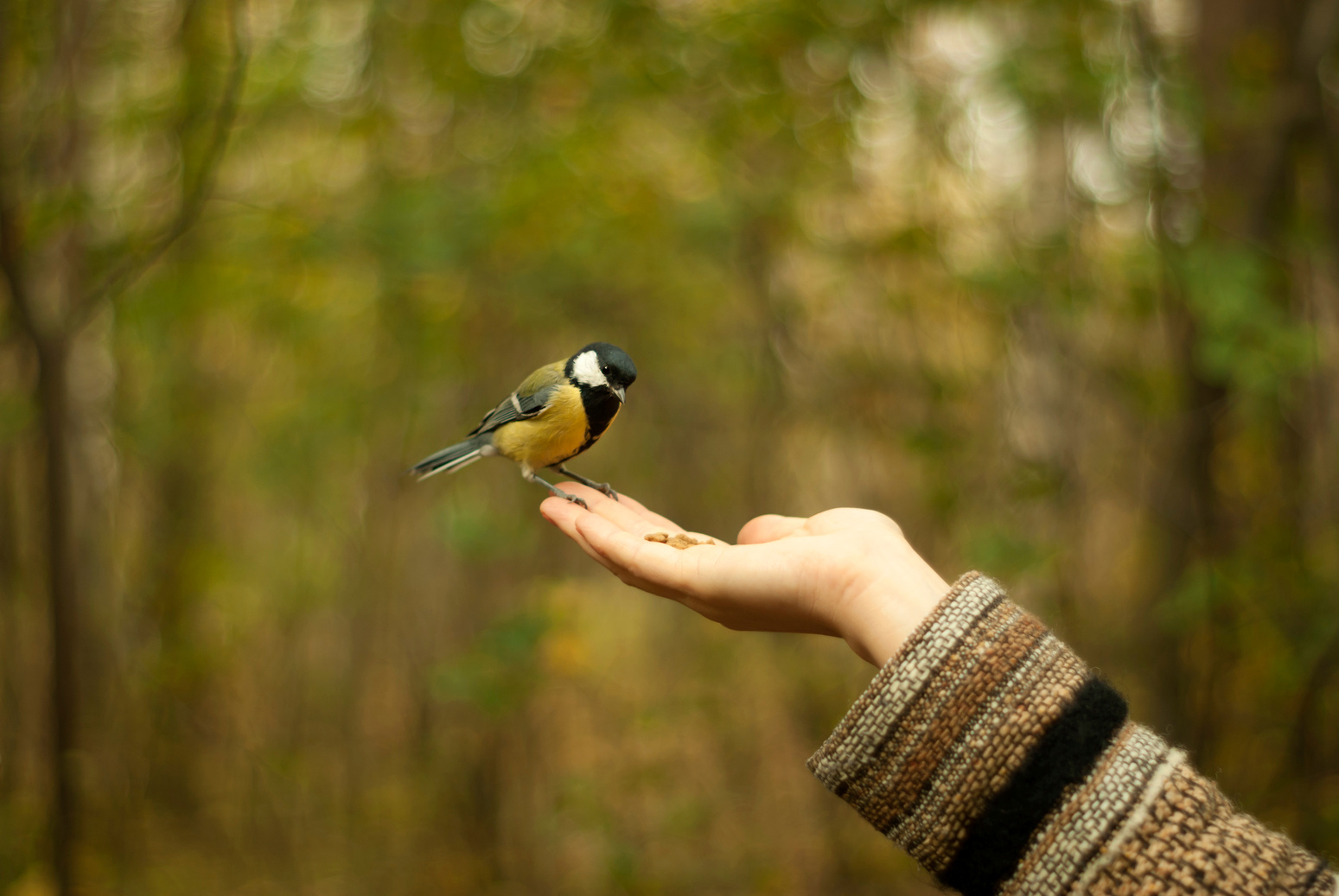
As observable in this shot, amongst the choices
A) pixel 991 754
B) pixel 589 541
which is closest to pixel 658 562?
pixel 589 541

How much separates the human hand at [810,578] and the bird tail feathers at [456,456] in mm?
942

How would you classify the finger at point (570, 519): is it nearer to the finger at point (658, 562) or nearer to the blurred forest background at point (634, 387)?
the finger at point (658, 562)

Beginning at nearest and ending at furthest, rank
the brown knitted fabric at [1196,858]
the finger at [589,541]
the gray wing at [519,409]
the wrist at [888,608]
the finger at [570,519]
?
the brown knitted fabric at [1196,858] < the wrist at [888,608] < the finger at [589,541] < the finger at [570,519] < the gray wing at [519,409]

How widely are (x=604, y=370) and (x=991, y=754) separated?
1459 millimetres

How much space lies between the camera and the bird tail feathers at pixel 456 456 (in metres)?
2.59

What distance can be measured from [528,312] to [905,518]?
6.60 ft

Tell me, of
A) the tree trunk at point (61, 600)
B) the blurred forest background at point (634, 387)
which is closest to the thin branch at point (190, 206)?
the blurred forest background at point (634, 387)

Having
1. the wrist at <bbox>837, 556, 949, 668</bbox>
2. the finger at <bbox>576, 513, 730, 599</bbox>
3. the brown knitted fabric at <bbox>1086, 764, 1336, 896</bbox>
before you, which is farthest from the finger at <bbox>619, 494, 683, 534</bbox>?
the brown knitted fabric at <bbox>1086, 764, 1336, 896</bbox>

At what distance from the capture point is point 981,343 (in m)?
3.58

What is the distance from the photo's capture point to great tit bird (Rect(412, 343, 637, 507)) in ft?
7.49

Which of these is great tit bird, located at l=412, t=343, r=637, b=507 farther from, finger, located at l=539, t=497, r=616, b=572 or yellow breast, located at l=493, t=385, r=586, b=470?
finger, located at l=539, t=497, r=616, b=572

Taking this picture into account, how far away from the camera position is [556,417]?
2420 millimetres

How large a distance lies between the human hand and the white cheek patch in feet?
2.14

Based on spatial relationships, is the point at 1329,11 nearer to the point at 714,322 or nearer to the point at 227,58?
the point at 714,322
